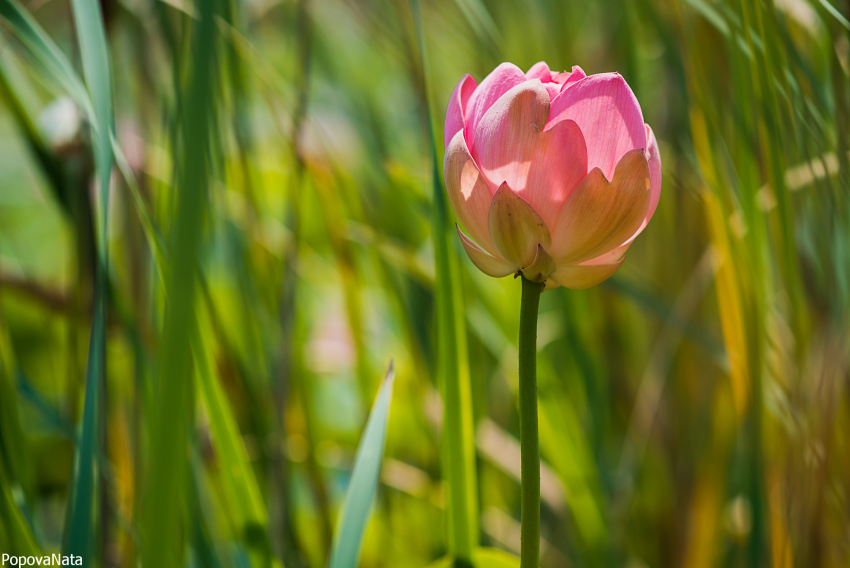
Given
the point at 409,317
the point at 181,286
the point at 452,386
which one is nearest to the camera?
the point at 181,286

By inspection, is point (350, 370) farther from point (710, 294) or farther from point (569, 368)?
point (710, 294)

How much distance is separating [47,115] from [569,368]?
22.4 inches

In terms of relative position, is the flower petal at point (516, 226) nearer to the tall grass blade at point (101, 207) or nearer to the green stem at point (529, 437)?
the green stem at point (529, 437)

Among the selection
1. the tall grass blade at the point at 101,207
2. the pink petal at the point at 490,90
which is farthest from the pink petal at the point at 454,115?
the tall grass blade at the point at 101,207

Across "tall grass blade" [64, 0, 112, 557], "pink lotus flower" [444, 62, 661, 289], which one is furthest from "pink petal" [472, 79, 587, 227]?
"tall grass blade" [64, 0, 112, 557]

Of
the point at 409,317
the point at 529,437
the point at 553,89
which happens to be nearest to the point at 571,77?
the point at 553,89

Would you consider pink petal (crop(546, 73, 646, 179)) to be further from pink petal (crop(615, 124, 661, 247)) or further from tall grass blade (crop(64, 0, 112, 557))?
tall grass blade (crop(64, 0, 112, 557))

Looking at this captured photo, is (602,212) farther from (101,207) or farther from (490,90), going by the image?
(101,207)

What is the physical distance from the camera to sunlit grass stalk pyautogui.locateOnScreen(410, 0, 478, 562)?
0.24 meters

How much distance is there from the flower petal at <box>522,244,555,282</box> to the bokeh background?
7 centimetres

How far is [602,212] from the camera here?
176mm

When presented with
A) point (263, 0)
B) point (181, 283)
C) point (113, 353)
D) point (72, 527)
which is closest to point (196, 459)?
point (72, 527)

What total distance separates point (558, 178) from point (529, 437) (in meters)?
0.08

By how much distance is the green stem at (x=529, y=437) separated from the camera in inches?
6.6
